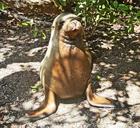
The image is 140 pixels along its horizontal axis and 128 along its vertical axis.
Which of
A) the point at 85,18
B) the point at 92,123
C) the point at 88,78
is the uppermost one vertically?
the point at 85,18

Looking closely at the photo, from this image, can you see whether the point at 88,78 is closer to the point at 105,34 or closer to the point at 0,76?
the point at 0,76

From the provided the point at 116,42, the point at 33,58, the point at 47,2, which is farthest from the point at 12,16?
the point at 116,42

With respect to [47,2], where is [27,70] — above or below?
below

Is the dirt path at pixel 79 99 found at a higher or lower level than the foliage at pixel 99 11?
lower

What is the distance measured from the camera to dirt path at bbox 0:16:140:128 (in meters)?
4.92

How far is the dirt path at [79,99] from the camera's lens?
4922mm

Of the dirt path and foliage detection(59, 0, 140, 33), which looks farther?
foliage detection(59, 0, 140, 33)

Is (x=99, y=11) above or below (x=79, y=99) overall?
above

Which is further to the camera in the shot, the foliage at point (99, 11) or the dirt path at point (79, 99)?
the foliage at point (99, 11)

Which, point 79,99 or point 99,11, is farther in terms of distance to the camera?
point 99,11

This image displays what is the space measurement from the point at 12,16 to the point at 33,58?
1762mm

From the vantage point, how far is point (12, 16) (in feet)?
25.8

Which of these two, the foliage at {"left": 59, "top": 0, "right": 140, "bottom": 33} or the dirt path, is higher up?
the foliage at {"left": 59, "top": 0, "right": 140, "bottom": 33}

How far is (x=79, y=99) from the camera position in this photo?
17.4 feet
